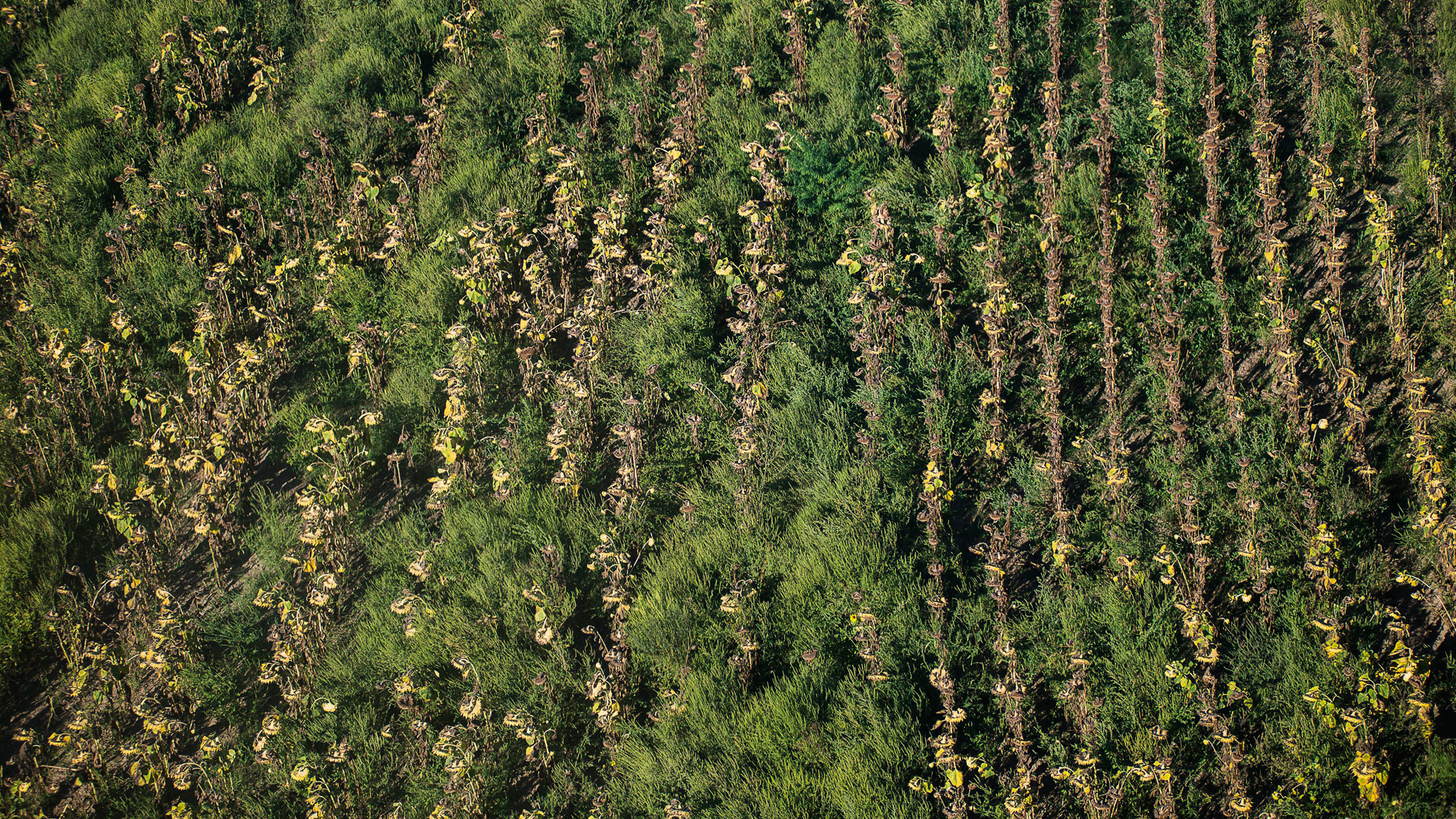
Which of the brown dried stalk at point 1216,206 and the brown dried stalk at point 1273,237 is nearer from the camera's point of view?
the brown dried stalk at point 1273,237

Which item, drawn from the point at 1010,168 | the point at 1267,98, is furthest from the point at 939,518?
the point at 1267,98

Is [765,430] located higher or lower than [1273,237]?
lower

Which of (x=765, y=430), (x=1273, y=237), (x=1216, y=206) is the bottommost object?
(x=765, y=430)

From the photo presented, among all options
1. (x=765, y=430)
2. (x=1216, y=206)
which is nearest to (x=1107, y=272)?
(x=1216, y=206)

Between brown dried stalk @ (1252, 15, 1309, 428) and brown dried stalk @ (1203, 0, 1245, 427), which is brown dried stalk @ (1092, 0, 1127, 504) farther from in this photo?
brown dried stalk @ (1252, 15, 1309, 428)

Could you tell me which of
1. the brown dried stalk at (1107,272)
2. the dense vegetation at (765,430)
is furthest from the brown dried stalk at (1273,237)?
the brown dried stalk at (1107,272)

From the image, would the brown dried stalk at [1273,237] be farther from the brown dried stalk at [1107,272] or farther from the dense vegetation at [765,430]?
the brown dried stalk at [1107,272]

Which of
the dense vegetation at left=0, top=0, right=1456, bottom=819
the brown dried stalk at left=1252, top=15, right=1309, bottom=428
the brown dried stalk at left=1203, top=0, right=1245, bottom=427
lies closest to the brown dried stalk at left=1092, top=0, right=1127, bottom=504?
the dense vegetation at left=0, top=0, right=1456, bottom=819

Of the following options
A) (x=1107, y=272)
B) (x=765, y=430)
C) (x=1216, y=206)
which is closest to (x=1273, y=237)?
(x=1216, y=206)

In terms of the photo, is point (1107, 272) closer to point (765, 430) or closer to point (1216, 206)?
point (1216, 206)

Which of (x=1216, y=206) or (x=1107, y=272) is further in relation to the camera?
(x=1216, y=206)
